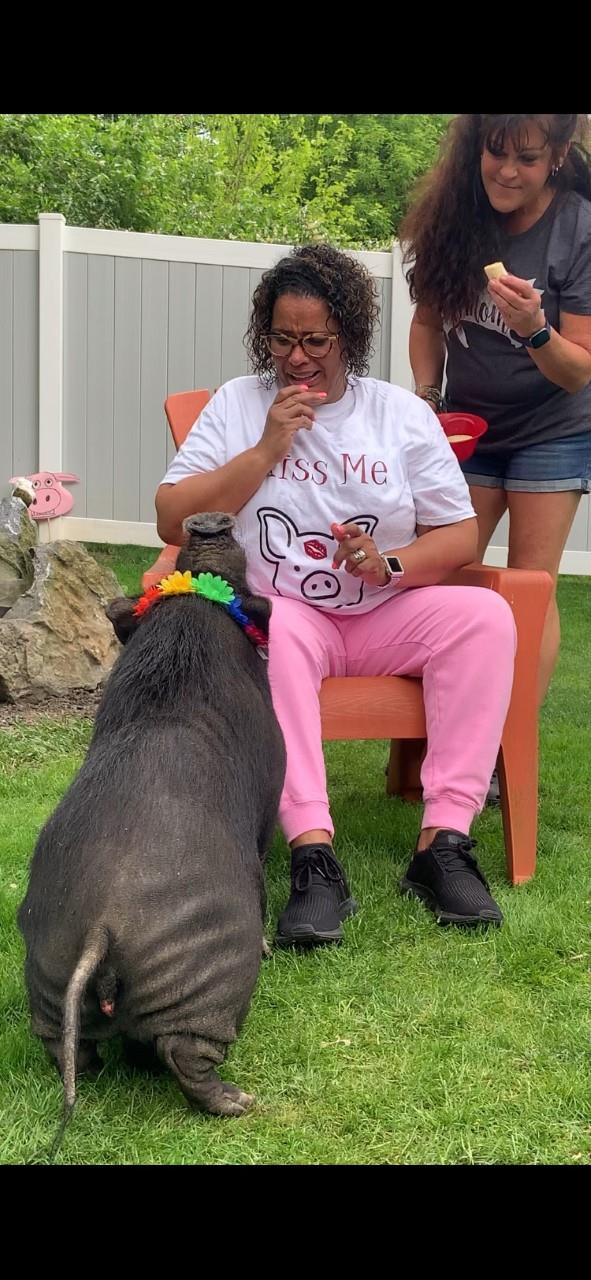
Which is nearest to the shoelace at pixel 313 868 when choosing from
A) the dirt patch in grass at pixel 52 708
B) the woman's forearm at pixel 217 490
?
the woman's forearm at pixel 217 490

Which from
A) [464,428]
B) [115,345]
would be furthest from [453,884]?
[115,345]

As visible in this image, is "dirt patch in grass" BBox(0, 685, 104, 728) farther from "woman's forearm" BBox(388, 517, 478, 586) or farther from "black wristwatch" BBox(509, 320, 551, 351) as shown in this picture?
"black wristwatch" BBox(509, 320, 551, 351)

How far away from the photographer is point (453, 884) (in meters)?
3.03

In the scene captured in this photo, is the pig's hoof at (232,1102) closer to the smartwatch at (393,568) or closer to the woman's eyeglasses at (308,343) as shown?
the smartwatch at (393,568)

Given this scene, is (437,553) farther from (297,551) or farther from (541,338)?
(541,338)

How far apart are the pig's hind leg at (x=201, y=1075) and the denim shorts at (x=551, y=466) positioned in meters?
2.21

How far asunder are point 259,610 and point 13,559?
3.60 metres

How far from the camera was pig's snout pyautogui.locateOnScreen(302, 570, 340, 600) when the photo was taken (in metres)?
3.19

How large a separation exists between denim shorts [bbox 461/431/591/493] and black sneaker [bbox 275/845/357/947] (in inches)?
55.6

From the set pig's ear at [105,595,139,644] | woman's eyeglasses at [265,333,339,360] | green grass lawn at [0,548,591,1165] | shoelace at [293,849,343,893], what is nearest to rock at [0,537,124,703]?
green grass lawn at [0,548,591,1165]

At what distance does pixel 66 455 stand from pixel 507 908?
7024mm

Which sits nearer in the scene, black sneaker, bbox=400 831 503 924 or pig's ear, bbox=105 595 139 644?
pig's ear, bbox=105 595 139 644

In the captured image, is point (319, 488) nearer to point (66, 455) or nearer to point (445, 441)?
point (445, 441)

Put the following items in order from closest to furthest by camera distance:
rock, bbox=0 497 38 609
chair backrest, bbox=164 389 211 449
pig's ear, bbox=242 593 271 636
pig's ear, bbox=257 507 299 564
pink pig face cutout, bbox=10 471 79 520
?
pig's ear, bbox=242 593 271 636 < pig's ear, bbox=257 507 299 564 < chair backrest, bbox=164 389 211 449 < rock, bbox=0 497 38 609 < pink pig face cutout, bbox=10 471 79 520
